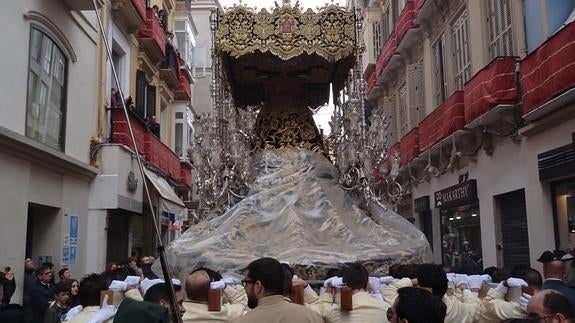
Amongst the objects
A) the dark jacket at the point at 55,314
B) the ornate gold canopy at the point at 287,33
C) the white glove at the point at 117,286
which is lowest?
the dark jacket at the point at 55,314

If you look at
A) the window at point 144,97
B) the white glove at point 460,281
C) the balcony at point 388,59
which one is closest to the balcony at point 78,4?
the window at point 144,97

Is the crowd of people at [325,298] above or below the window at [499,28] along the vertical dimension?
below

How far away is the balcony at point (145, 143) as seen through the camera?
14617 mm

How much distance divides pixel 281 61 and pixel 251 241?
141 inches

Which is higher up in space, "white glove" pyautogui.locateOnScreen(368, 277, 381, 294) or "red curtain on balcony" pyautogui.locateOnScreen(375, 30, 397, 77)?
"red curtain on balcony" pyautogui.locateOnScreen(375, 30, 397, 77)

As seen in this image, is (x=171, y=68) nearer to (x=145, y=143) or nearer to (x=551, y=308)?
(x=145, y=143)

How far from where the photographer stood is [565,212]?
33.9 feet

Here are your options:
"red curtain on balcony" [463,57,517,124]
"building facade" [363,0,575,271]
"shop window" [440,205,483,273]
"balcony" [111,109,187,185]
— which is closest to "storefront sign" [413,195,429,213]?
"building facade" [363,0,575,271]

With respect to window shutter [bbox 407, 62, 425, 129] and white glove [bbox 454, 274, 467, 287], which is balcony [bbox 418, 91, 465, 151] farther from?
white glove [bbox 454, 274, 467, 287]

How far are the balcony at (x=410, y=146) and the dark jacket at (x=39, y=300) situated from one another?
11.7 meters

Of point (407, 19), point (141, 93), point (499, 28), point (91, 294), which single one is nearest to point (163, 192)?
point (141, 93)

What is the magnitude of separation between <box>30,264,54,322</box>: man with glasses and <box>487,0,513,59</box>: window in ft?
29.4

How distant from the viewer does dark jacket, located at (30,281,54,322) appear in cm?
758

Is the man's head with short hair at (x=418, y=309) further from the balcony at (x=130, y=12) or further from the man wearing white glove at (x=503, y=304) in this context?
the balcony at (x=130, y=12)
